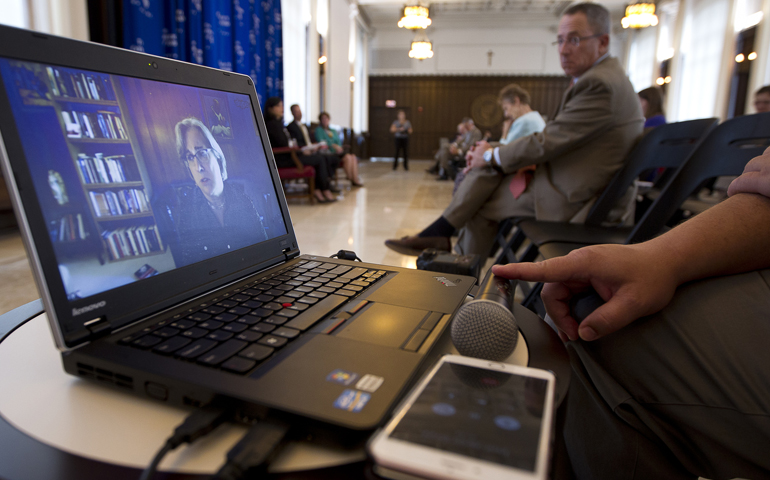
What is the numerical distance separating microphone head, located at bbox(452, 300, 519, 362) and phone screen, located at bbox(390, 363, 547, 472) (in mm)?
57

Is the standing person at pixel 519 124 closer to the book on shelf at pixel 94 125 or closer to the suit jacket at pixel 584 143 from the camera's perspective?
the suit jacket at pixel 584 143

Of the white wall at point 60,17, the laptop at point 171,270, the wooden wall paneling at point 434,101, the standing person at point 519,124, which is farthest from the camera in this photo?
the wooden wall paneling at point 434,101

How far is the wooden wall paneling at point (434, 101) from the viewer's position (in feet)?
39.6

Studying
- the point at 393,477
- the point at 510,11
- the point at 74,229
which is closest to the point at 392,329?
the point at 393,477

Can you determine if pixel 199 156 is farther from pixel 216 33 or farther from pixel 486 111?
pixel 486 111

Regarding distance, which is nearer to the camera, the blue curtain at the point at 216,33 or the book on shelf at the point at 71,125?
the book on shelf at the point at 71,125

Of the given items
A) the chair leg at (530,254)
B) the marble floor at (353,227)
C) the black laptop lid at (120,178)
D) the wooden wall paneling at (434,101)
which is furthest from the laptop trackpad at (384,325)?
the wooden wall paneling at (434,101)

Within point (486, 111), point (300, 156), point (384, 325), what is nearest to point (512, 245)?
point (384, 325)

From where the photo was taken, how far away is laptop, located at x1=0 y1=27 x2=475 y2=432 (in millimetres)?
362

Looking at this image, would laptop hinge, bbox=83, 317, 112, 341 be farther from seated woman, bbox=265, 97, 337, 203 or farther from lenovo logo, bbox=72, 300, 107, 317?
seated woman, bbox=265, 97, 337, 203

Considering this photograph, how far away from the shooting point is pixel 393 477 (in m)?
0.28

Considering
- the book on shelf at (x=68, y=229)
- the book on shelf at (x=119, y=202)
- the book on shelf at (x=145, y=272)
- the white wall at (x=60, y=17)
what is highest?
the white wall at (x=60, y=17)

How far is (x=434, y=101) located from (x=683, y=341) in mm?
12867

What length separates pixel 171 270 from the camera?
51 centimetres
